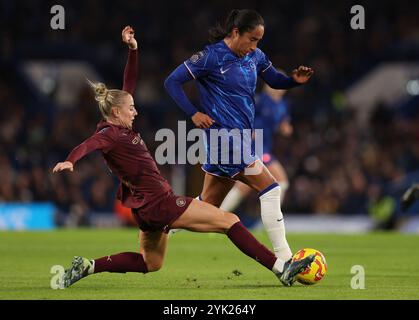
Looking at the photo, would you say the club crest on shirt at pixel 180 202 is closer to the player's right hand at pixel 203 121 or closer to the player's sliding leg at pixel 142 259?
the player's sliding leg at pixel 142 259

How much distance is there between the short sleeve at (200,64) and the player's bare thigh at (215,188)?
955 millimetres

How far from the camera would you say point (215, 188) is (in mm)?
8969

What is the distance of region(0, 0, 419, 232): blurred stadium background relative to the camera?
19941 millimetres

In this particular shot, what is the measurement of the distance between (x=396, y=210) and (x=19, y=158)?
7.89 m

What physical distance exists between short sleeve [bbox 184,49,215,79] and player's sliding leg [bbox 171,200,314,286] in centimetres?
133

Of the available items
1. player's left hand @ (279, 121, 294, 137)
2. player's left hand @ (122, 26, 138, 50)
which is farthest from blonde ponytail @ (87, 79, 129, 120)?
player's left hand @ (279, 121, 294, 137)

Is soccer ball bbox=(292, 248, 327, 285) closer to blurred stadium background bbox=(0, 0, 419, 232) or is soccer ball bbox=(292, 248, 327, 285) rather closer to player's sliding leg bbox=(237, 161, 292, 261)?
player's sliding leg bbox=(237, 161, 292, 261)

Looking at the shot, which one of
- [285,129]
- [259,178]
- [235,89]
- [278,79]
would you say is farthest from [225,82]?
[285,129]

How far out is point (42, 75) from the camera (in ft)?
81.7

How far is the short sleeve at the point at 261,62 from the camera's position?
348 inches

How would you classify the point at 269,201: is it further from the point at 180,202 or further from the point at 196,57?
the point at 196,57

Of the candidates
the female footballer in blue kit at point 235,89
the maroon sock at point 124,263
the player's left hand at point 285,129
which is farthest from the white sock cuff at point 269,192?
the player's left hand at point 285,129

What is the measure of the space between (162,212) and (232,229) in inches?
23.1
